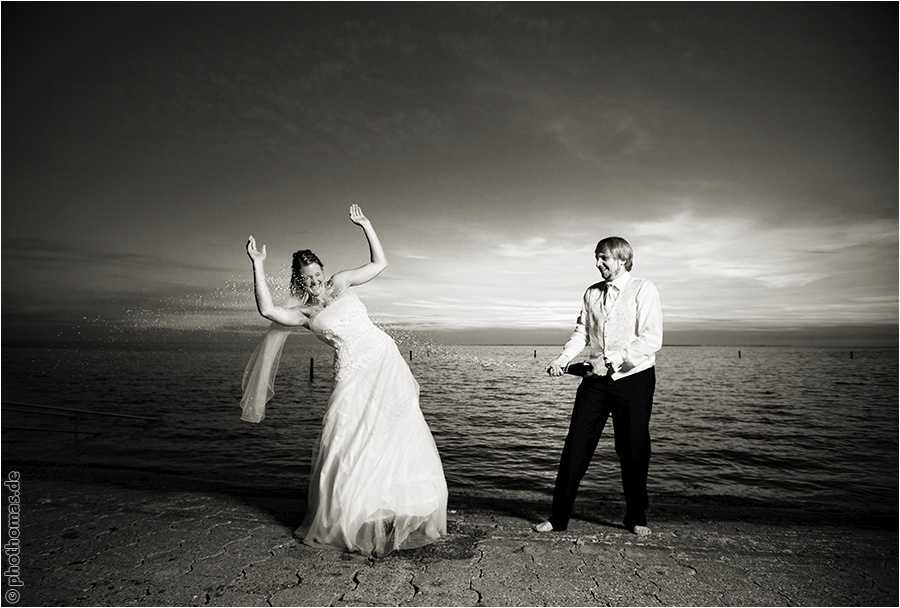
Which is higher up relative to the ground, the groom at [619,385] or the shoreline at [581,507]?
the groom at [619,385]

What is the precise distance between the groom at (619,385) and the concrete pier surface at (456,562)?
1.13ft

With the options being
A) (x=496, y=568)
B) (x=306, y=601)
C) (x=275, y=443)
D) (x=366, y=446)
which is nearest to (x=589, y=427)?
(x=496, y=568)

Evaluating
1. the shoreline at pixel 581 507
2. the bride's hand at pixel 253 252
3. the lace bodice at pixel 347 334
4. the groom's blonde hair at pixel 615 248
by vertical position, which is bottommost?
the shoreline at pixel 581 507

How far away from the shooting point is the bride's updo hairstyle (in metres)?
4.31

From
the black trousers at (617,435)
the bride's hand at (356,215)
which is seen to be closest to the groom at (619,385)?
the black trousers at (617,435)

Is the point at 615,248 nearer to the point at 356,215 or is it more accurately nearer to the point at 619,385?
the point at 619,385

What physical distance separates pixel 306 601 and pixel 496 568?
1268mm

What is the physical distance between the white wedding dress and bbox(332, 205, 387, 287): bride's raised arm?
149mm

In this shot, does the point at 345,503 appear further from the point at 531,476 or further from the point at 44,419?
the point at 44,419

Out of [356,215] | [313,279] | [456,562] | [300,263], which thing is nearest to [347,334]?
[313,279]

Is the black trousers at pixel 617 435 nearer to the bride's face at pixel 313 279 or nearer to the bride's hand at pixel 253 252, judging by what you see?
the bride's face at pixel 313 279

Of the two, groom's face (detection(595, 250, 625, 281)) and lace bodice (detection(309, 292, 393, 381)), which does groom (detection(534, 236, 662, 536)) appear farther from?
lace bodice (detection(309, 292, 393, 381))

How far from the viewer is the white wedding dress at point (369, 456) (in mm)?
3863

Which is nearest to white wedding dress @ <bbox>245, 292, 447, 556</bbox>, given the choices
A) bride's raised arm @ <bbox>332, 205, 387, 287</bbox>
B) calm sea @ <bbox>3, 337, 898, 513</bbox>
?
bride's raised arm @ <bbox>332, 205, 387, 287</bbox>
